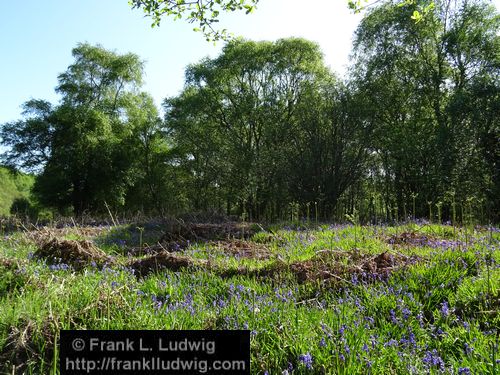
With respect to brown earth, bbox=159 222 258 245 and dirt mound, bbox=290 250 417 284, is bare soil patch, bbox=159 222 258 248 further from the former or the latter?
dirt mound, bbox=290 250 417 284

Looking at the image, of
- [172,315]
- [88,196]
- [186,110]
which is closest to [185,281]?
[172,315]

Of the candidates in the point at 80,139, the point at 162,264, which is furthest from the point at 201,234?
the point at 80,139

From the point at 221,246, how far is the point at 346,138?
571 inches

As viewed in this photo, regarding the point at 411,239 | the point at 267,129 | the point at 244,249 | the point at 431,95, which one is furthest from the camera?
the point at 267,129

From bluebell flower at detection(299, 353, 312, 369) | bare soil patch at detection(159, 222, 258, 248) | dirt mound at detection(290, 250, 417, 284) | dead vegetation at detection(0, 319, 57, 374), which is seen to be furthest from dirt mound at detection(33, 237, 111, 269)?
bluebell flower at detection(299, 353, 312, 369)

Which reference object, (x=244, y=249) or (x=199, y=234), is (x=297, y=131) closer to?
(x=199, y=234)

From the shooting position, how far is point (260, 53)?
33.5 m

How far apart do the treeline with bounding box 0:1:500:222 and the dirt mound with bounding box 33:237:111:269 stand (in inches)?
188

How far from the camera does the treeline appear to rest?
776 inches

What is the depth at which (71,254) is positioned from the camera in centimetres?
628

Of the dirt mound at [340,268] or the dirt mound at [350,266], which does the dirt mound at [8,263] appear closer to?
the dirt mound at [340,268]

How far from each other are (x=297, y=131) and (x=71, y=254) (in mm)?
17989

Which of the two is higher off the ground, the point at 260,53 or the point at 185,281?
the point at 260,53

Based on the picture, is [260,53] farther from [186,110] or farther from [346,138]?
[346,138]
